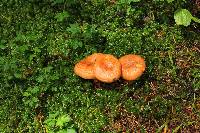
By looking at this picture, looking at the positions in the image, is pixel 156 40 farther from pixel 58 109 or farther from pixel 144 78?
pixel 58 109

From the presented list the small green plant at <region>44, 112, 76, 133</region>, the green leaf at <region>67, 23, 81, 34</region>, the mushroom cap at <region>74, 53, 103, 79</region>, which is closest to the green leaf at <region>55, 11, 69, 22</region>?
the green leaf at <region>67, 23, 81, 34</region>

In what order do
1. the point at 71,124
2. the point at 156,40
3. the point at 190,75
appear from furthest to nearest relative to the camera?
the point at 156,40, the point at 190,75, the point at 71,124

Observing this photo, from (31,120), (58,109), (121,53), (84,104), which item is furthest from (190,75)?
(31,120)

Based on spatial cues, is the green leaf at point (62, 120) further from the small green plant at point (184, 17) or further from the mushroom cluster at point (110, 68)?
the small green plant at point (184, 17)

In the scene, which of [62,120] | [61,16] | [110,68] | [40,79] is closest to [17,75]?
[40,79]

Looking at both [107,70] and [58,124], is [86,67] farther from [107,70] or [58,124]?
[58,124]

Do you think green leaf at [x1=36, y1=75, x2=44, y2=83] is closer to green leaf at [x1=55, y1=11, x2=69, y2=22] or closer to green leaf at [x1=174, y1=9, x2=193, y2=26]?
green leaf at [x1=55, y1=11, x2=69, y2=22]

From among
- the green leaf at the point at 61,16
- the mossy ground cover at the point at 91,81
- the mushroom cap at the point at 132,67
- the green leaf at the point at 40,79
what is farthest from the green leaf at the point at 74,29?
the mushroom cap at the point at 132,67
